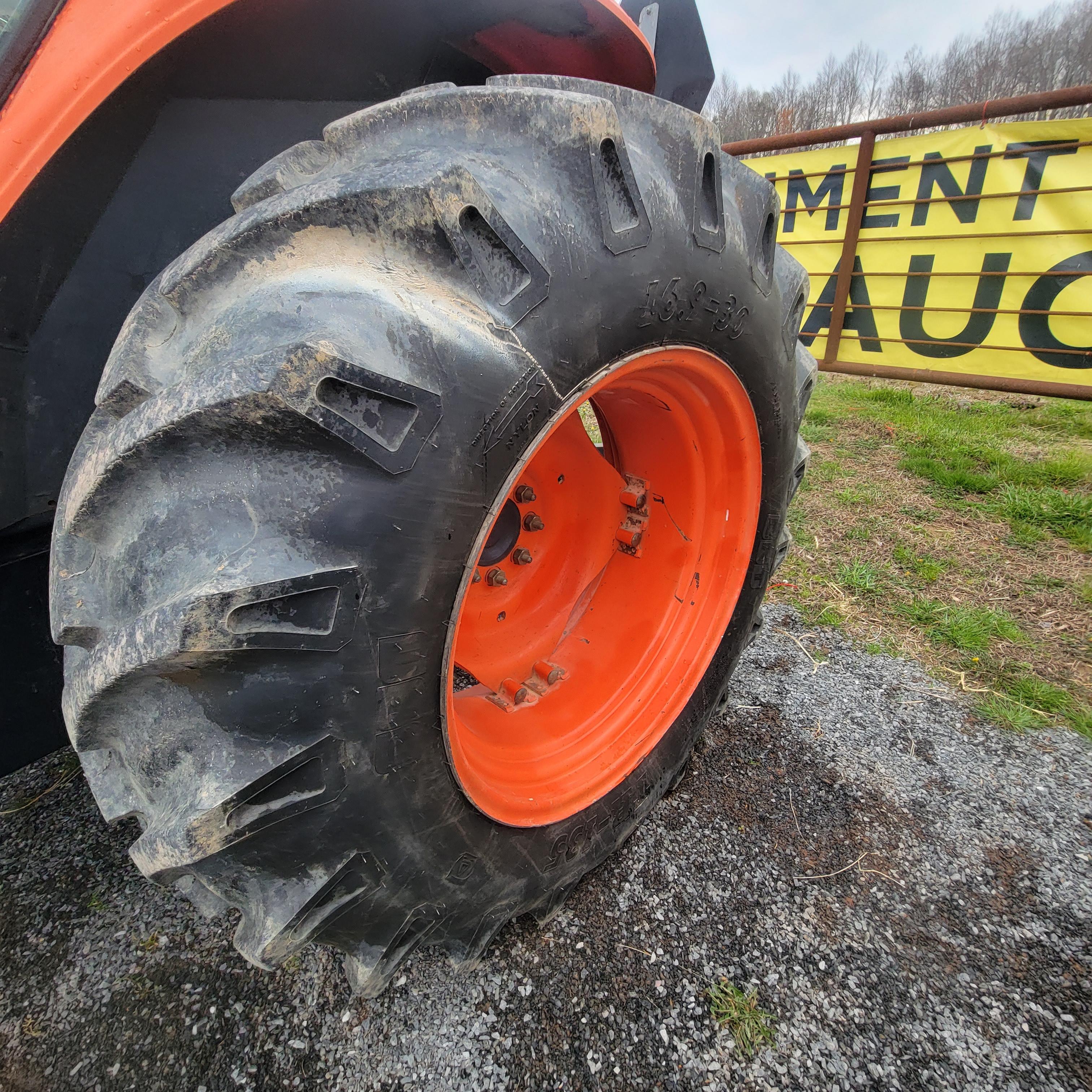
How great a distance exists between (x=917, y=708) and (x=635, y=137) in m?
1.75

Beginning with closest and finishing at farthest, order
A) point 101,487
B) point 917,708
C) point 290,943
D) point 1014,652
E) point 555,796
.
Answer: point 101,487 → point 290,943 → point 555,796 → point 917,708 → point 1014,652

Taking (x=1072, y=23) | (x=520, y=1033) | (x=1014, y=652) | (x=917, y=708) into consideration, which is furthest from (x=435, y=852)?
(x=1072, y=23)

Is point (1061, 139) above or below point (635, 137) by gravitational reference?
below

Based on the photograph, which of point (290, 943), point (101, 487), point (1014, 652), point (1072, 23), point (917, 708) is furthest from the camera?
point (1072, 23)

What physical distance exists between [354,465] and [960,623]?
2259 millimetres

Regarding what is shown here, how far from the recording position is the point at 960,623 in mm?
2234

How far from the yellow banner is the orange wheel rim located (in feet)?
13.9

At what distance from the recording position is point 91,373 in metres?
0.97

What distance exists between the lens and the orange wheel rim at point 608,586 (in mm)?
1384

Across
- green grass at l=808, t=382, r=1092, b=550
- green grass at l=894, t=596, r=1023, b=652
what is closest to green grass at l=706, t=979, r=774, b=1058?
green grass at l=894, t=596, r=1023, b=652

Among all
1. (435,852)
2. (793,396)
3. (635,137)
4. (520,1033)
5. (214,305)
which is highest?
(635,137)

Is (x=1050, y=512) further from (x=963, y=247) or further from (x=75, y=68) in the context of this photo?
(x=75, y=68)

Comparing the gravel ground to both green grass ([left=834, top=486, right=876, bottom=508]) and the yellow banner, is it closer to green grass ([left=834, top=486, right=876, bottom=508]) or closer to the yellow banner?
green grass ([left=834, top=486, right=876, bottom=508])

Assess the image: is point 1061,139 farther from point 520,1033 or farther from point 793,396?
point 520,1033
